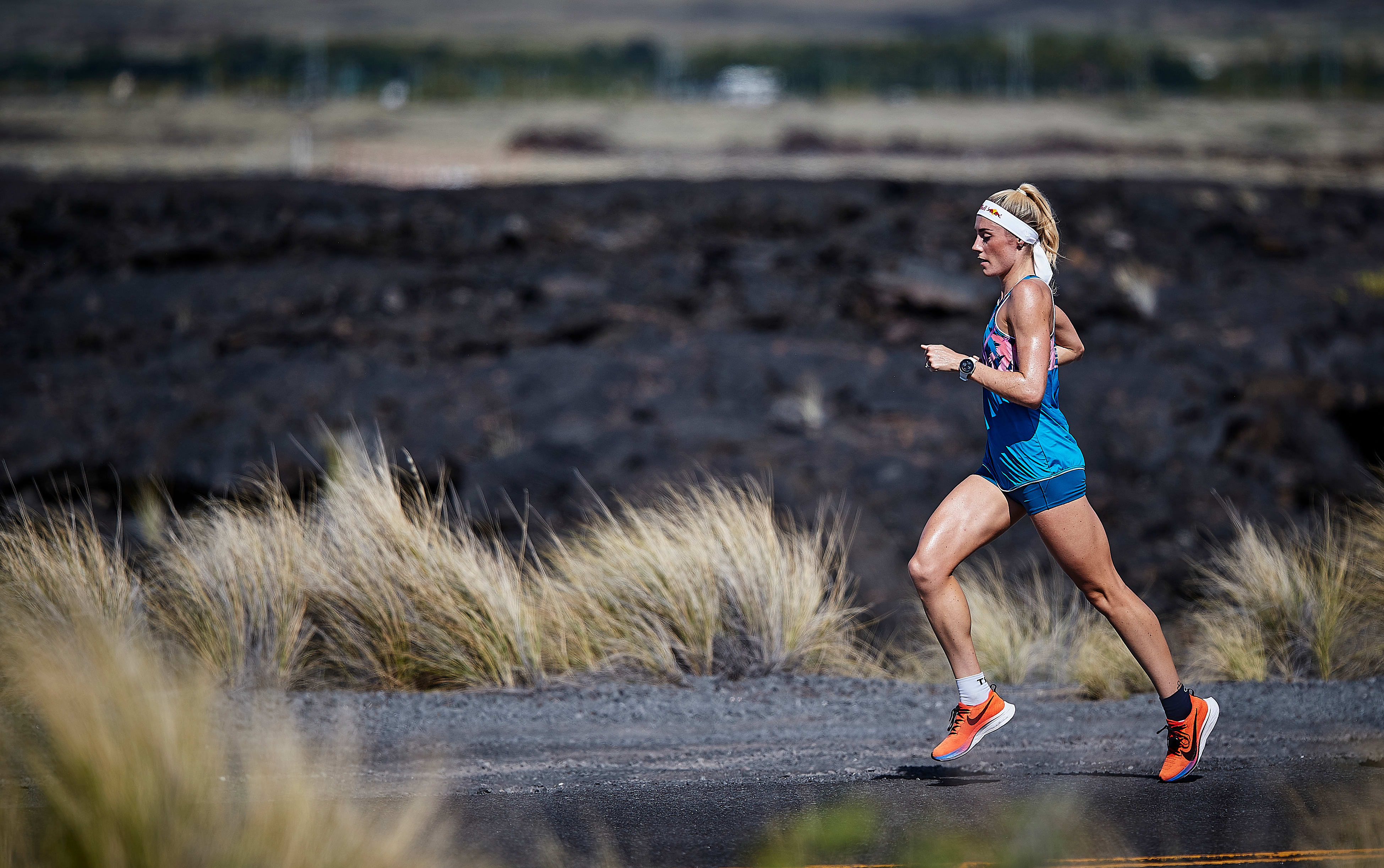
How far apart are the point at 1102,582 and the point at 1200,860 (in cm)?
106

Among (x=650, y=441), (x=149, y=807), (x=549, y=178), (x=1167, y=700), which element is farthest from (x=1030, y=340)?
(x=549, y=178)

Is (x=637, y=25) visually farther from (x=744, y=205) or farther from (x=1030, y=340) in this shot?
(x=1030, y=340)

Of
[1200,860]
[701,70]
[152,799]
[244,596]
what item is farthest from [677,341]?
[701,70]

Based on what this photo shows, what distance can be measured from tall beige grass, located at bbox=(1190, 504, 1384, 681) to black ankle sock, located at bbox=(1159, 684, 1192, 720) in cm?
212

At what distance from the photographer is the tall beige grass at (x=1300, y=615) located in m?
6.64

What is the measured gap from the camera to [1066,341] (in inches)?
194

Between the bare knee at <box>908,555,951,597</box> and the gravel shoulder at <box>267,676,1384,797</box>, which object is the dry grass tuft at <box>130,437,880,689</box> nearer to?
the gravel shoulder at <box>267,676,1384,797</box>

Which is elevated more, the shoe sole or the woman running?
the woman running

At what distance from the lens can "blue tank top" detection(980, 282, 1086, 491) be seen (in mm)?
4559

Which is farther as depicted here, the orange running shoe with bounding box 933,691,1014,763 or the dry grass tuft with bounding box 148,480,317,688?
the dry grass tuft with bounding box 148,480,317,688

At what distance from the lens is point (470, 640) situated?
6.32 metres

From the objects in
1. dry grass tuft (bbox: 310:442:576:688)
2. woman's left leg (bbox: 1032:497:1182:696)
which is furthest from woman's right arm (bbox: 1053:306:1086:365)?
dry grass tuft (bbox: 310:442:576:688)

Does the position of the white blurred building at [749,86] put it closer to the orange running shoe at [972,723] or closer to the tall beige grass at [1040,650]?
the tall beige grass at [1040,650]

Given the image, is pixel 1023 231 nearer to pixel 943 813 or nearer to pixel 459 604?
pixel 943 813
